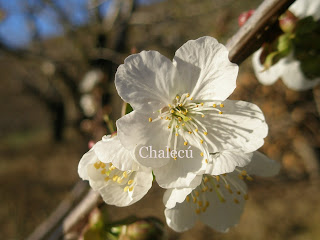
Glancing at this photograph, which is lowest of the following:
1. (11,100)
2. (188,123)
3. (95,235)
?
(11,100)

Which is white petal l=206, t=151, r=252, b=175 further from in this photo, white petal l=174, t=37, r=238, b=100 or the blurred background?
the blurred background

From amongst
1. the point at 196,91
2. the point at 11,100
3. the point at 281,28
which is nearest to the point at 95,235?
the point at 196,91

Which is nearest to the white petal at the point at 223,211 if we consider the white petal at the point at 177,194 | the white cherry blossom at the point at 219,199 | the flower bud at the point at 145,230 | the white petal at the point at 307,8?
the white cherry blossom at the point at 219,199

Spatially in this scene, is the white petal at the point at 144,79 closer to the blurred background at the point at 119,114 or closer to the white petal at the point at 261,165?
the white petal at the point at 261,165

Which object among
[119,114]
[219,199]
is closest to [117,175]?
[219,199]

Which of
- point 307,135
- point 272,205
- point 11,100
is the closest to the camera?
point 307,135

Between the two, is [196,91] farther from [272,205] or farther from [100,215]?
[272,205]

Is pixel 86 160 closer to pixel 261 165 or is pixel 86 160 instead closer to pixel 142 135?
pixel 142 135
